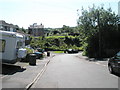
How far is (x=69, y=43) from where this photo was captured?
283 ft

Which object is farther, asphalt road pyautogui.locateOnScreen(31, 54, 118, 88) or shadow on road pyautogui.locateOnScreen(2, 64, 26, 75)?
shadow on road pyautogui.locateOnScreen(2, 64, 26, 75)

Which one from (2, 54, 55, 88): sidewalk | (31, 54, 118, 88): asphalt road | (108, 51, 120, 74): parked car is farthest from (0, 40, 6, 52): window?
(108, 51, 120, 74): parked car

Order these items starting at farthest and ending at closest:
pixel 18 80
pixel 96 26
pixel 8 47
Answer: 1. pixel 96 26
2. pixel 8 47
3. pixel 18 80

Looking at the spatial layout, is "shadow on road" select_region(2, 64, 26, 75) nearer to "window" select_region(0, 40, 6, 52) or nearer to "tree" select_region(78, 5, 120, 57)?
"window" select_region(0, 40, 6, 52)

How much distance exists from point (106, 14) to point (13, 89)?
29118 mm

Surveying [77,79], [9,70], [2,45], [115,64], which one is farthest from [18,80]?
[115,64]

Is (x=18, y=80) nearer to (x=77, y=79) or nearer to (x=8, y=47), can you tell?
(x=77, y=79)

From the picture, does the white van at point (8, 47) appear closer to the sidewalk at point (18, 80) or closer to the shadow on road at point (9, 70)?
the shadow on road at point (9, 70)

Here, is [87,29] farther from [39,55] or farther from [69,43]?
[69,43]

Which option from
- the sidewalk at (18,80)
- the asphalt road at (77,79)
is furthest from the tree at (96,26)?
the sidewalk at (18,80)

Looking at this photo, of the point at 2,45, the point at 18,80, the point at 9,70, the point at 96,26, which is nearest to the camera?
the point at 18,80

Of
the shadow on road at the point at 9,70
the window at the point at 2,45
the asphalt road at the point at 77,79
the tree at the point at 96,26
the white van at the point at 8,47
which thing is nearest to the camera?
the asphalt road at the point at 77,79

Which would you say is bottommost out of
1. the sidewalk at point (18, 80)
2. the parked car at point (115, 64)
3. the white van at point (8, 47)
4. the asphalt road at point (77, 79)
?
the asphalt road at point (77, 79)

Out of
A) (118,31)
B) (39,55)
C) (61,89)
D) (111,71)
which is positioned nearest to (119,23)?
(118,31)
